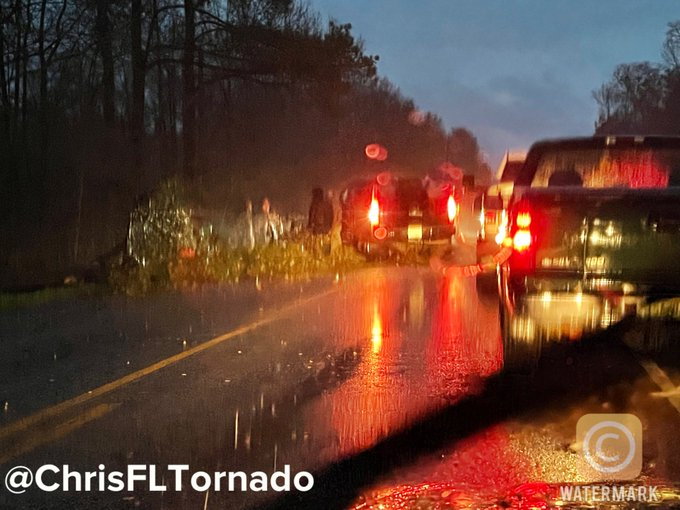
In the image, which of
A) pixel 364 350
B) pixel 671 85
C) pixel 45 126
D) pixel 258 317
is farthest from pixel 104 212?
pixel 671 85

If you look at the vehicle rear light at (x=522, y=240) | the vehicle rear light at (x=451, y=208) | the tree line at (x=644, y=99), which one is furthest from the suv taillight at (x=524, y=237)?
the tree line at (x=644, y=99)

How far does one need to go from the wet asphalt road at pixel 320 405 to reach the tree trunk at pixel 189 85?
1571 cm

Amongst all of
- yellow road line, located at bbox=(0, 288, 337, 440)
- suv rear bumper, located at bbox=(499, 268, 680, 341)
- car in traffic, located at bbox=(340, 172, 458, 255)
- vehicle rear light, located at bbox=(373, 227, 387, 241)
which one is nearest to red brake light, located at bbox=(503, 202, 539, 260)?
suv rear bumper, located at bbox=(499, 268, 680, 341)

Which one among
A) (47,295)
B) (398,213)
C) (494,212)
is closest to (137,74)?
(398,213)

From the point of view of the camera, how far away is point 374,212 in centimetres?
1955

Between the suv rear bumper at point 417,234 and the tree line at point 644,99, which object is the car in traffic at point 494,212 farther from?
the tree line at point 644,99

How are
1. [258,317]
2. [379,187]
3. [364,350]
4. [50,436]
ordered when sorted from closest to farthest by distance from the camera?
[50,436] < [364,350] < [258,317] < [379,187]

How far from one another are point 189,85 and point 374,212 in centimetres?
1086

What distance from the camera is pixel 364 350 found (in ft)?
31.8

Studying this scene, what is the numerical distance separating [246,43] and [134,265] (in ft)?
34.9

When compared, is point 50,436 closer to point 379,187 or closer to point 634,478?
point 634,478

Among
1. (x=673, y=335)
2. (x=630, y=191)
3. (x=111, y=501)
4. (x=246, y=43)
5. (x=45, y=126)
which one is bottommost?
→ (x=111, y=501)

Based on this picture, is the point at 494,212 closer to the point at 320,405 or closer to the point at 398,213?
the point at 398,213

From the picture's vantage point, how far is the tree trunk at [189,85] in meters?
26.4
